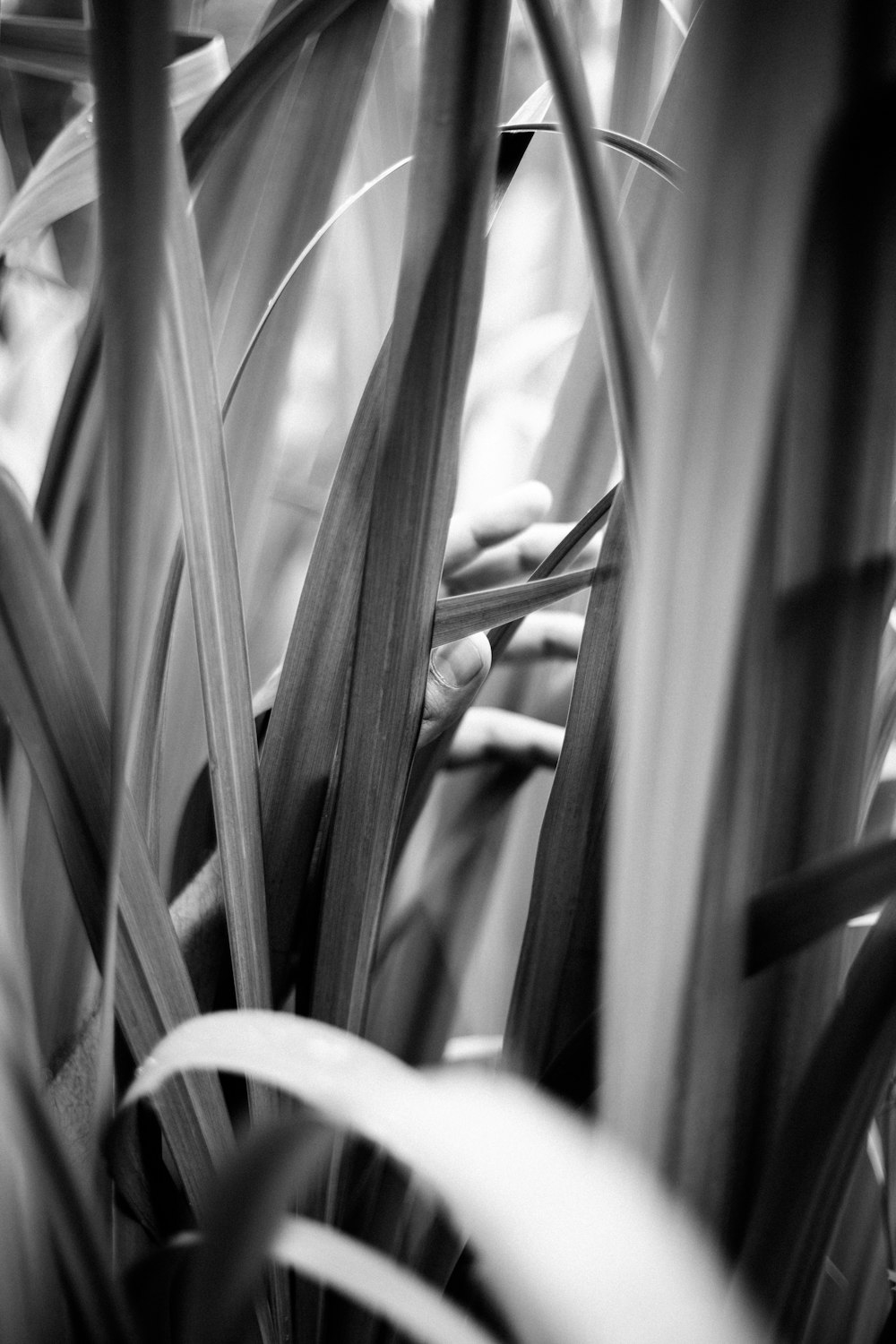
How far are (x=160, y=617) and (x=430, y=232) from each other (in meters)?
0.09

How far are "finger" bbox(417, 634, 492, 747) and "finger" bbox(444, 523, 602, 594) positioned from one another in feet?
0.20

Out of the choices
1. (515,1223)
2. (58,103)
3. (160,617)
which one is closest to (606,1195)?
(515,1223)

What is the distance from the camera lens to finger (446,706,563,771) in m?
0.21

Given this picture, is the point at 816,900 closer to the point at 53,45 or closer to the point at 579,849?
the point at 579,849

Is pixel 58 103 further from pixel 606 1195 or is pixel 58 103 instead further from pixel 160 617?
pixel 606 1195

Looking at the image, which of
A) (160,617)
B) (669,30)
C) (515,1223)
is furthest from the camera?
(669,30)

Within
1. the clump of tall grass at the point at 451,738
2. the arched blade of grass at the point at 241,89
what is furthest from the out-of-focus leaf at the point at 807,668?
the arched blade of grass at the point at 241,89

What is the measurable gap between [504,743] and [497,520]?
56 millimetres

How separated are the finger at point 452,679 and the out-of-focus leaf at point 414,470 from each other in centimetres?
2

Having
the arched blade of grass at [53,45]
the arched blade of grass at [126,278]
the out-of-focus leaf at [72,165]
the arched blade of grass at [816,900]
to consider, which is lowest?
the arched blade of grass at [816,900]

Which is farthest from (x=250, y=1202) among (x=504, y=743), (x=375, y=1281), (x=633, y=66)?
(x=633, y=66)

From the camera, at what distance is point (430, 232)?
11cm

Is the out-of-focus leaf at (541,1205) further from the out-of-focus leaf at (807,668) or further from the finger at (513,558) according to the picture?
the finger at (513,558)

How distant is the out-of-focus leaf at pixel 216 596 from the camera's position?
0.12 metres
